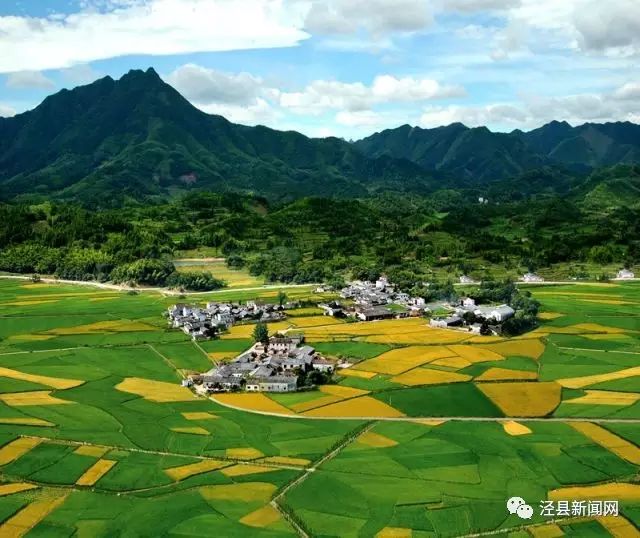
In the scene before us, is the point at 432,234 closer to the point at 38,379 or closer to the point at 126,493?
the point at 38,379

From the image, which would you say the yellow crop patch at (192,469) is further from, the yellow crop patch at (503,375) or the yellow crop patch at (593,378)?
A: the yellow crop patch at (593,378)

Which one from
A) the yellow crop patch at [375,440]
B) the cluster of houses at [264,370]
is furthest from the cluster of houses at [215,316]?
the yellow crop patch at [375,440]

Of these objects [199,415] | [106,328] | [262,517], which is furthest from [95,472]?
[106,328]

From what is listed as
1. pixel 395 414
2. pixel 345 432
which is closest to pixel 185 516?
pixel 345 432

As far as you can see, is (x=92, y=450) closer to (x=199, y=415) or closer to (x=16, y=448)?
(x=16, y=448)

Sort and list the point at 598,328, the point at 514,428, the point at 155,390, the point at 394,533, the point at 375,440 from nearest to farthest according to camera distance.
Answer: the point at 394,533
the point at 375,440
the point at 514,428
the point at 155,390
the point at 598,328
